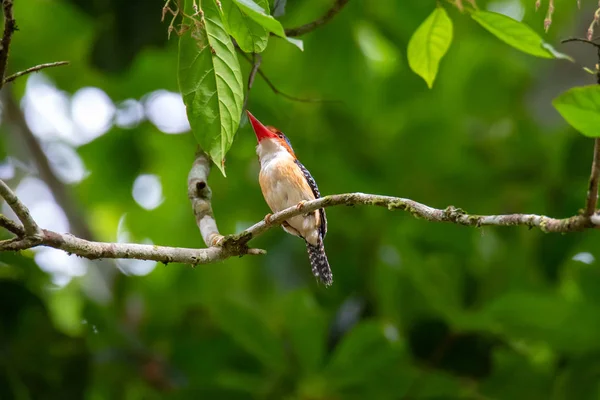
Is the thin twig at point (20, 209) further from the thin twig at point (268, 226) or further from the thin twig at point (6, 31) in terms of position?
the thin twig at point (6, 31)

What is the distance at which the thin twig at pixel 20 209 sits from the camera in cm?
197

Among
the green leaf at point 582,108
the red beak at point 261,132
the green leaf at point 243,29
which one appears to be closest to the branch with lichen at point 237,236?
the green leaf at point 582,108

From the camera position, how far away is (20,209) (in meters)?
2.02

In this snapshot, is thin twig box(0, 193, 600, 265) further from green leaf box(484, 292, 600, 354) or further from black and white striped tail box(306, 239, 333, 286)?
green leaf box(484, 292, 600, 354)

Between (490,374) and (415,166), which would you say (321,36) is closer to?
(415,166)

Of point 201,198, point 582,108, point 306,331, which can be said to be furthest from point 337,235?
point 582,108

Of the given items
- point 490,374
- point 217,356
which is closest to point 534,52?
point 490,374

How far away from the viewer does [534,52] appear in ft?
7.00

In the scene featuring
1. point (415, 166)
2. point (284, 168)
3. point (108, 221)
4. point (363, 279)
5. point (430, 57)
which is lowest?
point (108, 221)

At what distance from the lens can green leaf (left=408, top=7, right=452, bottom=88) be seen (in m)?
2.33

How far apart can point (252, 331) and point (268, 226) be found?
2.30m

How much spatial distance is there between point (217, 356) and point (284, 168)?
2.10 meters

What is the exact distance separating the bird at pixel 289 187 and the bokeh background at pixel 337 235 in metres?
0.50

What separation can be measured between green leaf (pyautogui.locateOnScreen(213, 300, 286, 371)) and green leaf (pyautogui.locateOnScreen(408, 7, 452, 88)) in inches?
96.6
